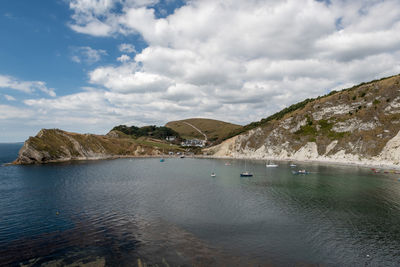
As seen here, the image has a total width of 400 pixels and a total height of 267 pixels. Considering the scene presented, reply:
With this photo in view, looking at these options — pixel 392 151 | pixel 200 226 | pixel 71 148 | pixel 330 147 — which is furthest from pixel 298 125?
pixel 71 148

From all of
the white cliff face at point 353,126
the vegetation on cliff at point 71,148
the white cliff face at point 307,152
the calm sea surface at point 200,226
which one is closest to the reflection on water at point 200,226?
the calm sea surface at point 200,226

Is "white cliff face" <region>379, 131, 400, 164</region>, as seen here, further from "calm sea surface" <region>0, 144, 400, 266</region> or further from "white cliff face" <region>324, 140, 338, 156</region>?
"calm sea surface" <region>0, 144, 400, 266</region>

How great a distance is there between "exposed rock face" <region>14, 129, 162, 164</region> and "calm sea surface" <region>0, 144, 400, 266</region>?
240 ft

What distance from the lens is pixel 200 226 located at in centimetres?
3597

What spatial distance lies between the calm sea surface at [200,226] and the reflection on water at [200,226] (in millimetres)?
128

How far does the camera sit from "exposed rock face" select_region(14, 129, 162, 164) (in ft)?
416

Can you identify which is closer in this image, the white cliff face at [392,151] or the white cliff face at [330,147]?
the white cliff face at [392,151]

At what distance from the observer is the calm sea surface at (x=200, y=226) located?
86.8 ft

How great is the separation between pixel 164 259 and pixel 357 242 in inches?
983

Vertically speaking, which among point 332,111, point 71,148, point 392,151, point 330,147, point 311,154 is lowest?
point 311,154

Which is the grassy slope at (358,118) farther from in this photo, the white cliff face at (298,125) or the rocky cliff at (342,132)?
the white cliff face at (298,125)

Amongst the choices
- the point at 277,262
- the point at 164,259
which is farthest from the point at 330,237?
the point at 164,259

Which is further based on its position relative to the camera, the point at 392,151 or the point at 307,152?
the point at 307,152

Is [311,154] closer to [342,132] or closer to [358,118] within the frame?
[342,132]
